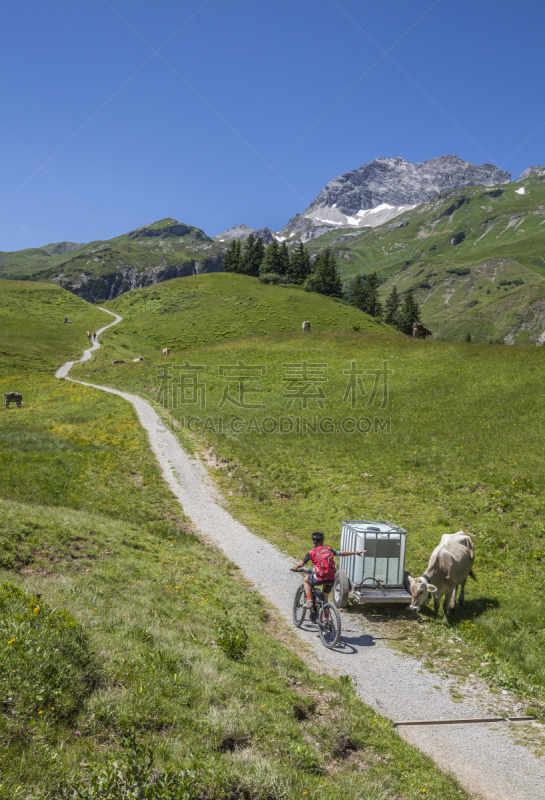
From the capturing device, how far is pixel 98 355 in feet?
212

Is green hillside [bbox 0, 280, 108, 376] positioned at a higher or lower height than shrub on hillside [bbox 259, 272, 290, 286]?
lower

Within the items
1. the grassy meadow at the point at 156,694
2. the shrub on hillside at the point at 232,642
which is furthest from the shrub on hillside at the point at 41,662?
the shrub on hillside at the point at 232,642

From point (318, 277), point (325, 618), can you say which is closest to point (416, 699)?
point (325, 618)

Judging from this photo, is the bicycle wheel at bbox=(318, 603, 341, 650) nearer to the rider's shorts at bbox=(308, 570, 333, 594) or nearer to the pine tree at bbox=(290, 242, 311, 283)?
the rider's shorts at bbox=(308, 570, 333, 594)

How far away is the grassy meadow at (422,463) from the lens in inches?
465

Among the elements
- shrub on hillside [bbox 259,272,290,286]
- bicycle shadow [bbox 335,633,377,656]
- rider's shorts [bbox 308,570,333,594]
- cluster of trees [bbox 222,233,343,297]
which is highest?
cluster of trees [bbox 222,233,343,297]

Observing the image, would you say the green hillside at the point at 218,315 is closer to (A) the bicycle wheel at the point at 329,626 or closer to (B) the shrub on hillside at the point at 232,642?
(A) the bicycle wheel at the point at 329,626

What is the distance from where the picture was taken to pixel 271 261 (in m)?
105

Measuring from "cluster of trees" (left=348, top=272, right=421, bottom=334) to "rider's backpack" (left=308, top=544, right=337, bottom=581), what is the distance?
84.8 m

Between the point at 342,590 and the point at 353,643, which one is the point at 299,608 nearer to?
the point at 342,590

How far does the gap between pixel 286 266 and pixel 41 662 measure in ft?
358

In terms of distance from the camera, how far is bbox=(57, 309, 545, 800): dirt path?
21.5ft

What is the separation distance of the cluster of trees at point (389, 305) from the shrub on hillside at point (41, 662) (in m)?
90.3

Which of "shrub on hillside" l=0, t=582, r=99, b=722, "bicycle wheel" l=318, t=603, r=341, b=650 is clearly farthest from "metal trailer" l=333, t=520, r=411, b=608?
"shrub on hillside" l=0, t=582, r=99, b=722
